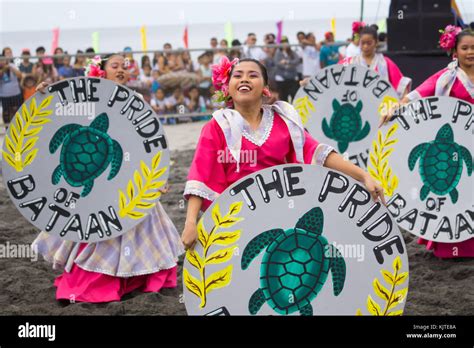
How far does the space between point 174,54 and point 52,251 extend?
7947 mm

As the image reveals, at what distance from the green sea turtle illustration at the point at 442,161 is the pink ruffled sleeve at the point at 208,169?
1.94 metres

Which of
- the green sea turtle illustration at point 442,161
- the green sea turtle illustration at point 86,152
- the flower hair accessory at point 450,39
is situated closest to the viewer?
the green sea turtle illustration at point 86,152

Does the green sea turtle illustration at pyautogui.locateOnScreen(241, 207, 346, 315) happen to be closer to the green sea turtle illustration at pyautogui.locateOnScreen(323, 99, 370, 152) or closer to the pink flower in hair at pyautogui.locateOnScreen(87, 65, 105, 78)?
the pink flower in hair at pyautogui.locateOnScreen(87, 65, 105, 78)

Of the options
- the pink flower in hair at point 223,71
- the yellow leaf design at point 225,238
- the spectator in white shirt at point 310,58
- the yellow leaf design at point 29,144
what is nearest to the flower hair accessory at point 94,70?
the yellow leaf design at point 29,144

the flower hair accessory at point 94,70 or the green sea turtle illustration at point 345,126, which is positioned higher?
the flower hair accessory at point 94,70

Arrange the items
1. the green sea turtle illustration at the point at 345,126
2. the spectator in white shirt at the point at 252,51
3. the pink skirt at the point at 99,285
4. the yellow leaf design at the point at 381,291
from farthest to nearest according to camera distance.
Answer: the spectator in white shirt at the point at 252,51 → the green sea turtle illustration at the point at 345,126 → the pink skirt at the point at 99,285 → the yellow leaf design at the point at 381,291

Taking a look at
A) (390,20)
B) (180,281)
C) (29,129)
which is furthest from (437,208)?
(390,20)

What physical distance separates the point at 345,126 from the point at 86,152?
9.25 ft

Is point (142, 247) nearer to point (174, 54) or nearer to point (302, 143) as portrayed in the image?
point (302, 143)

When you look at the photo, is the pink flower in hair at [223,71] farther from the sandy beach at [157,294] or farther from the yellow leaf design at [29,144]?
the sandy beach at [157,294]

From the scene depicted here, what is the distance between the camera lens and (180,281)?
18.4 ft

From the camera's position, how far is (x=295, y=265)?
11.3 ft

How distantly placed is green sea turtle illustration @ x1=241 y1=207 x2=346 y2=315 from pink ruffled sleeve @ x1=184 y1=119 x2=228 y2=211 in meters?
0.48

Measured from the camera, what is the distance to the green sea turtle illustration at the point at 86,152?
4.88 metres
